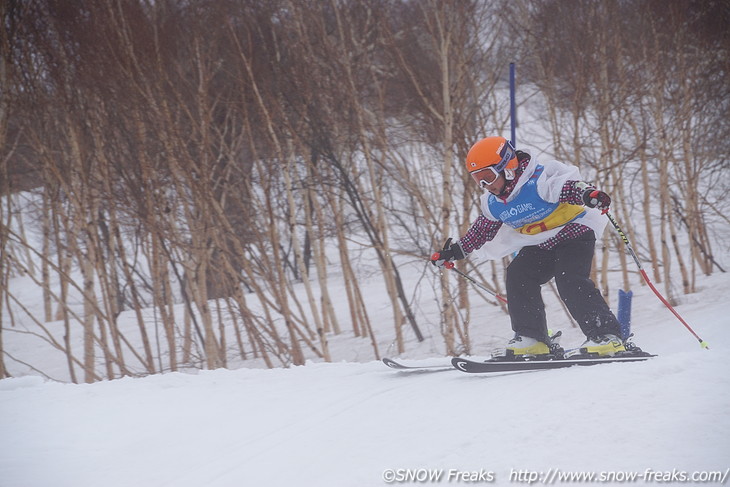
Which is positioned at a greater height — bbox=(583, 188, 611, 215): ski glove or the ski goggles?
the ski goggles

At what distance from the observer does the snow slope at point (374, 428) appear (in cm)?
229

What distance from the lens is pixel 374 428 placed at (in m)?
2.94

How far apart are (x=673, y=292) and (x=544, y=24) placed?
5.56 metres

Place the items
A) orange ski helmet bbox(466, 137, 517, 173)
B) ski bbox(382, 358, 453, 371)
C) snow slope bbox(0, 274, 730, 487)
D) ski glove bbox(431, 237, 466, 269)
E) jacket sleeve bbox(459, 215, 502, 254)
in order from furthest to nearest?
ski glove bbox(431, 237, 466, 269)
jacket sleeve bbox(459, 215, 502, 254)
ski bbox(382, 358, 453, 371)
orange ski helmet bbox(466, 137, 517, 173)
snow slope bbox(0, 274, 730, 487)

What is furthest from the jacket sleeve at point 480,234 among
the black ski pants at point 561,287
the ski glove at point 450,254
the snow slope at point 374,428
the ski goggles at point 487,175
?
the snow slope at point 374,428

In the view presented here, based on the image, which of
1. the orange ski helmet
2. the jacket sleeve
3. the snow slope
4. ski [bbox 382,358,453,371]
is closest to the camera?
the snow slope

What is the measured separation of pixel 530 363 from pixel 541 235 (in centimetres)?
90

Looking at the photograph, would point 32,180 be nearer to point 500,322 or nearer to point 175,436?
point 500,322

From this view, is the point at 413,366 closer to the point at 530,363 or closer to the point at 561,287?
the point at 530,363

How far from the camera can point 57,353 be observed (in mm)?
14758

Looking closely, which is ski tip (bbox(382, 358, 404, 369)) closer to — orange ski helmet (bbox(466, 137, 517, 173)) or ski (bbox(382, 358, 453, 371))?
ski (bbox(382, 358, 453, 371))

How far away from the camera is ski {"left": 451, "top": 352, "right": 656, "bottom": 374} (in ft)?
12.6

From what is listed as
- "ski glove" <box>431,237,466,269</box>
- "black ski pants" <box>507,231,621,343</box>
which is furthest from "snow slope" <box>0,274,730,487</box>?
"ski glove" <box>431,237,466,269</box>

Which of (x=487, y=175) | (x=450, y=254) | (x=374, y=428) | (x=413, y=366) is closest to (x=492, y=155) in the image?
(x=487, y=175)
